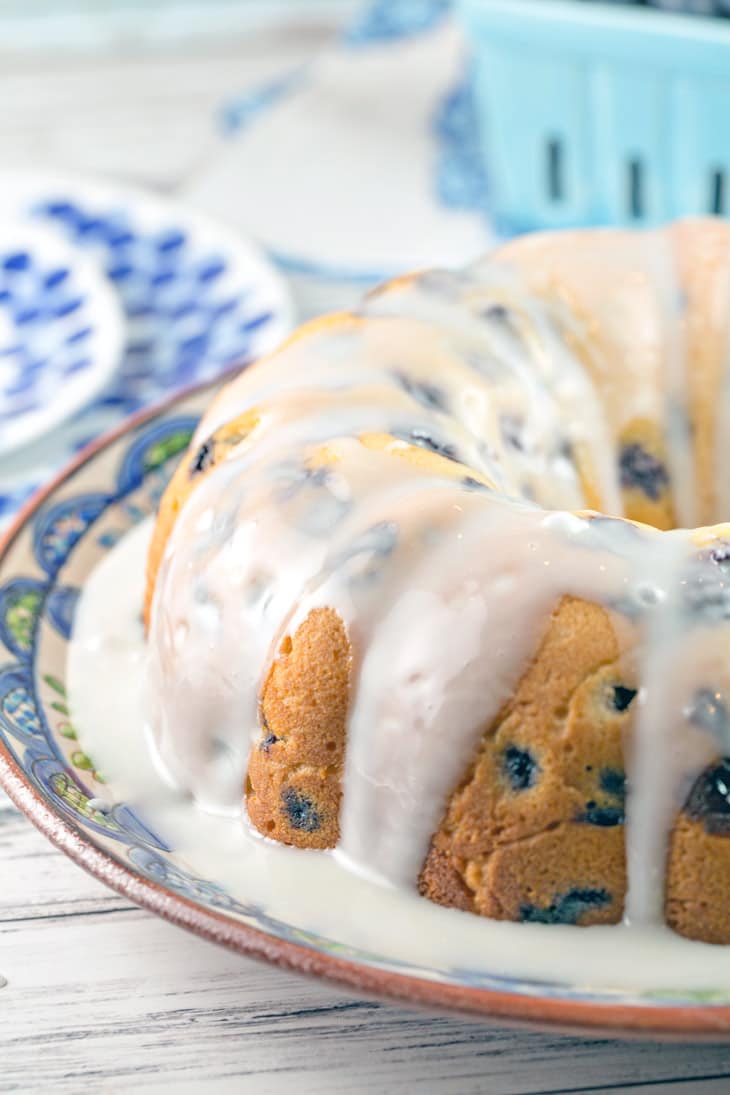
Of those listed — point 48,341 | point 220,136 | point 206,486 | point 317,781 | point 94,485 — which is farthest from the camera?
point 220,136

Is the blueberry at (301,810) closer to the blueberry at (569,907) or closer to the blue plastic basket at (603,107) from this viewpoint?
the blueberry at (569,907)

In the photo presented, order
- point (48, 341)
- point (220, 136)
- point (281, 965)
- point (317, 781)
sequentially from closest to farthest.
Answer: point (281, 965), point (317, 781), point (48, 341), point (220, 136)

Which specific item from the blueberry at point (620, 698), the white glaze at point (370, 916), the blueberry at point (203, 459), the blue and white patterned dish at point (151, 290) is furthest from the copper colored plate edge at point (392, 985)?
the blue and white patterned dish at point (151, 290)

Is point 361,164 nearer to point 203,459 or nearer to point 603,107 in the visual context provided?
point 603,107

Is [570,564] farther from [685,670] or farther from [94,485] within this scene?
[94,485]


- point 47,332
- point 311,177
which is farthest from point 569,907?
point 311,177

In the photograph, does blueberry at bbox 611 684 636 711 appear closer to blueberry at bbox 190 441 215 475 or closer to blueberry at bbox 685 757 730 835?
blueberry at bbox 685 757 730 835

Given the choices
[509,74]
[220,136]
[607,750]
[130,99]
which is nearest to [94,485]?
[607,750]
